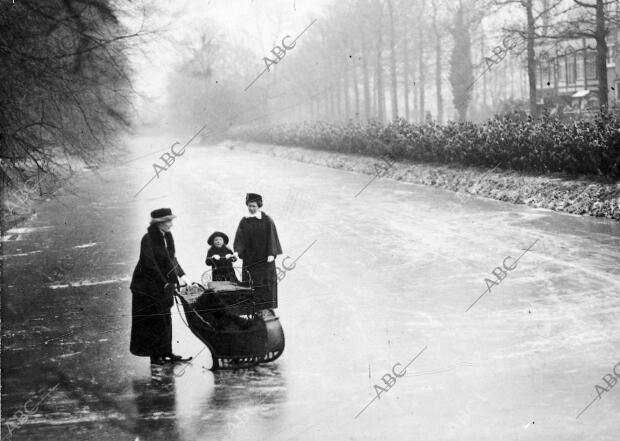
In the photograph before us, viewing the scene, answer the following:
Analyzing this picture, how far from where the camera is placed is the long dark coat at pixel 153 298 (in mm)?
6974

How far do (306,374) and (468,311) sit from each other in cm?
277

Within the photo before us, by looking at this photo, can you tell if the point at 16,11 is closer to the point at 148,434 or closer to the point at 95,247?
the point at 95,247

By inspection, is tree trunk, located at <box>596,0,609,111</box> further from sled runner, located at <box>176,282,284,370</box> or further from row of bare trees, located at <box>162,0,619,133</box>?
sled runner, located at <box>176,282,284,370</box>

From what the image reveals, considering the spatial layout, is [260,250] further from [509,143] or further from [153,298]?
[509,143]

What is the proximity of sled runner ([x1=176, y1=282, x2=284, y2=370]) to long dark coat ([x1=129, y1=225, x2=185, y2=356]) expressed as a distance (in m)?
0.34

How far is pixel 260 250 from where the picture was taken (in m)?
8.13

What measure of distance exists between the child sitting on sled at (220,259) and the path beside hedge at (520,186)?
9.50m

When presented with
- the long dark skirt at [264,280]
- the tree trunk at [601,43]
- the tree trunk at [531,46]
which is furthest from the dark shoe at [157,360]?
the tree trunk at [531,46]

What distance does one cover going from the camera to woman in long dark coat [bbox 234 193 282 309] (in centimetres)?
804

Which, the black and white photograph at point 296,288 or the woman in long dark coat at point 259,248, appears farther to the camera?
the woman in long dark coat at point 259,248

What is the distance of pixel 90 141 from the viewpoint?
1584cm

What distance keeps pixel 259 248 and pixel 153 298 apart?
5.15 ft

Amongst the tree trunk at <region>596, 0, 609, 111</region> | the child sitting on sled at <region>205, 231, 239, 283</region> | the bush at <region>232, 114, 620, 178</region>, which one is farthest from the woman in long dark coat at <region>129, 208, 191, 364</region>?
the tree trunk at <region>596, 0, 609, 111</region>

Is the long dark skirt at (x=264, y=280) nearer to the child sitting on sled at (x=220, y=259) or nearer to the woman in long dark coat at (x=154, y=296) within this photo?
the child sitting on sled at (x=220, y=259)
